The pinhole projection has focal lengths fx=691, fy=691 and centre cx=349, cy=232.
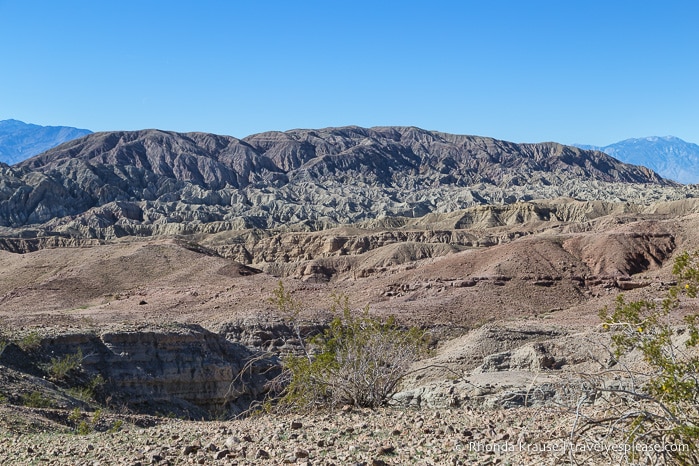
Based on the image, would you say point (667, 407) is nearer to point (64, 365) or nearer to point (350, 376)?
point (350, 376)

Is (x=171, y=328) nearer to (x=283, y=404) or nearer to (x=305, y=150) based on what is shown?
(x=283, y=404)

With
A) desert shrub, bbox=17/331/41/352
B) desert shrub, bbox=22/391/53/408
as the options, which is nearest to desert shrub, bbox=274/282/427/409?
desert shrub, bbox=22/391/53/408

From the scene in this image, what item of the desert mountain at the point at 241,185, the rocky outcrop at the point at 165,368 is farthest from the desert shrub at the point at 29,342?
the desert mountain at the point at 241,185

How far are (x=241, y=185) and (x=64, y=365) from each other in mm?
149085

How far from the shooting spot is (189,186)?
14312 cm

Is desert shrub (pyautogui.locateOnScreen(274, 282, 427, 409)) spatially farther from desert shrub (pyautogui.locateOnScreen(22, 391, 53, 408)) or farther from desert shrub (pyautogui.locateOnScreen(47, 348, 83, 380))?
desert shrub (pyautogui.locateOnScreen(47, 348, 83, 380))

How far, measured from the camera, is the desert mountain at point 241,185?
376 ft

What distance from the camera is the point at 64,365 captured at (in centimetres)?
1780

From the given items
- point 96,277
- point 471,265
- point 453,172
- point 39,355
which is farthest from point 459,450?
point 453,172

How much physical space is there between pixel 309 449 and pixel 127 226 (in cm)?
10313

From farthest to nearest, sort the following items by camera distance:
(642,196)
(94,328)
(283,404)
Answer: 1. (642,196)
2. (94,328)
3. (283,404)

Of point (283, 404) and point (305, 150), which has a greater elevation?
point (305, 150)

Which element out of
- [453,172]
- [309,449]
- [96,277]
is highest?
[453,172]

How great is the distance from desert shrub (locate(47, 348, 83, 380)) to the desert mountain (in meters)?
83.8
